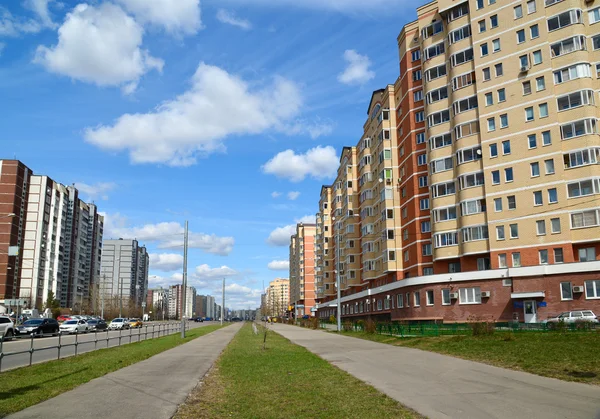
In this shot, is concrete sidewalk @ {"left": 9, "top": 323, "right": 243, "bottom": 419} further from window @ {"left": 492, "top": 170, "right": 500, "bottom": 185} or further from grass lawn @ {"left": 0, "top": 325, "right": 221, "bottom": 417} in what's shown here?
window @ {"left": 492, "top": 170, "right": 500, "bottom": 185}

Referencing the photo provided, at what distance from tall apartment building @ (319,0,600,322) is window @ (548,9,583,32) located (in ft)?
0.29

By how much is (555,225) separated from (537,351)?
28.2 metres

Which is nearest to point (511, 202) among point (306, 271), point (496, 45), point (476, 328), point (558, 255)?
point (558, 255)

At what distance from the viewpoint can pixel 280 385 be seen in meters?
12.7

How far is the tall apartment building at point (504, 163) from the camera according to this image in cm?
4191

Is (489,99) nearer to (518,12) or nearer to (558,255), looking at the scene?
(518,12)

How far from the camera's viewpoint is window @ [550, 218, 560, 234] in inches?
1674

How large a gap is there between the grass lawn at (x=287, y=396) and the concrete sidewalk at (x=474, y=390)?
666mm

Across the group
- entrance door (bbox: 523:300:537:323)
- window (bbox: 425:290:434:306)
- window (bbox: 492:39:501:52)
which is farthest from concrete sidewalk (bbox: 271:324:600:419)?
window (bbox: 492:39:501:52)

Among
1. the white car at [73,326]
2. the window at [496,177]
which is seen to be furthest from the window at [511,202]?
the white car at [73,326]

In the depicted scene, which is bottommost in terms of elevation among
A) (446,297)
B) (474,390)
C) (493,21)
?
(474,390)

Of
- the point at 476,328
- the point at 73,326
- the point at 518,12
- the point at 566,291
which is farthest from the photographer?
the point at 73,326

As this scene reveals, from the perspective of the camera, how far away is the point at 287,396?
36.3 ft

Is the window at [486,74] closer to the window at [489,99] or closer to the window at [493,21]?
the window at [489,99]
